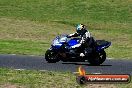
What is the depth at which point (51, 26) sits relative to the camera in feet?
138

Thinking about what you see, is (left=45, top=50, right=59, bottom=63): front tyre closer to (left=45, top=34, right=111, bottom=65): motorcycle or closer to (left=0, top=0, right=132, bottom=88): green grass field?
(left=45, top=34, right=111, bottom=65): motorcycle

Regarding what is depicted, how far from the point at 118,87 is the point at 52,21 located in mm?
31981

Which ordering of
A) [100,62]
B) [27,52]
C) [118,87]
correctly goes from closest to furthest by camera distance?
[118,87] → [100,62] → [27,52]

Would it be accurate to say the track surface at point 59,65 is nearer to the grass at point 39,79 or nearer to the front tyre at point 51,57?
the front tyre at point 51,57

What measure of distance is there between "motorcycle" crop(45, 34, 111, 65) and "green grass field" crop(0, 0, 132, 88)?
3.80m

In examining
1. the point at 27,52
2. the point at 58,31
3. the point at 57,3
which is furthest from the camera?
the point at 57,3

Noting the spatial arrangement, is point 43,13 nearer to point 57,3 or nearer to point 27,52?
point 57,3

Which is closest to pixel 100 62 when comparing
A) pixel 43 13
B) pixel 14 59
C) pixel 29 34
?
pixel 14 59

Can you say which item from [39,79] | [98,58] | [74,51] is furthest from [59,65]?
[39,79]

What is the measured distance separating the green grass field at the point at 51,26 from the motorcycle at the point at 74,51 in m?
3.80

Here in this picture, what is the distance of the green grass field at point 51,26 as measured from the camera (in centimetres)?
1587

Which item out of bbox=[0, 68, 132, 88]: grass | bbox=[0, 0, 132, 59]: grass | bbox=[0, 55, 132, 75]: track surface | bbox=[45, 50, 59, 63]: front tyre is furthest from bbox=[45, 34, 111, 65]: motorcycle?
bbox=[0, 0, 132, 59]: grass

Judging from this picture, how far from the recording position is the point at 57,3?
182 ft

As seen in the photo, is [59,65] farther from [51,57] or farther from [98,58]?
[98,58]
